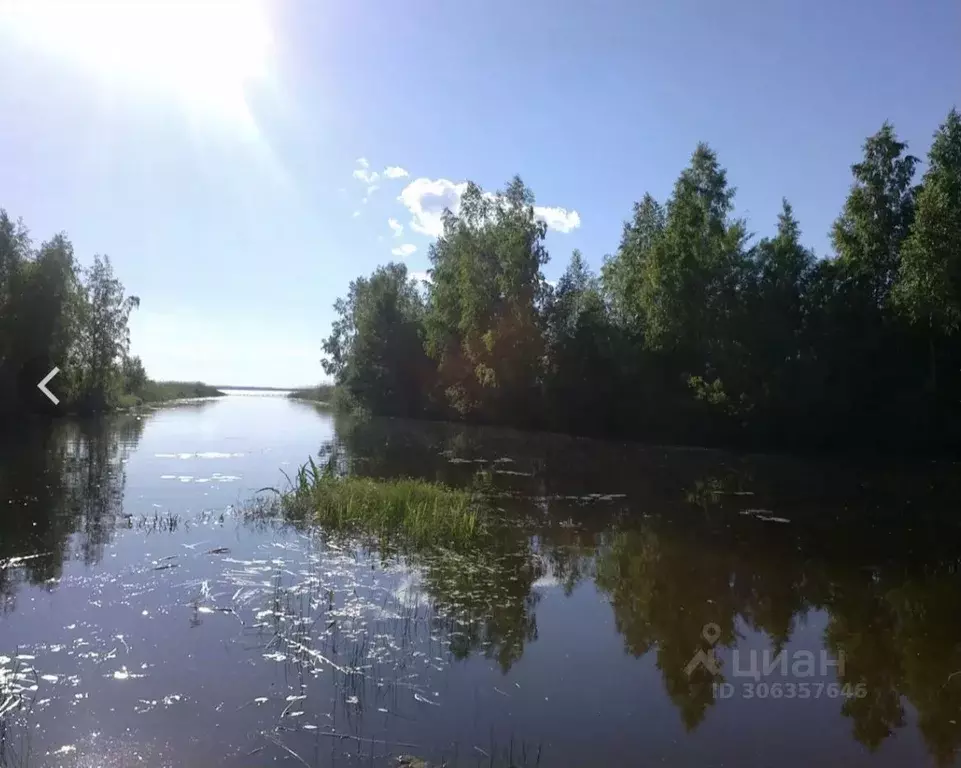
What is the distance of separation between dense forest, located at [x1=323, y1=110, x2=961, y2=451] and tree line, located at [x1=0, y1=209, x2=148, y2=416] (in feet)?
83.4

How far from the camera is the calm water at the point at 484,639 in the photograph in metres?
6.14

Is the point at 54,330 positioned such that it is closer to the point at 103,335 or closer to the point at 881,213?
the point at 103,335

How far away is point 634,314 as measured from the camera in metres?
44.1

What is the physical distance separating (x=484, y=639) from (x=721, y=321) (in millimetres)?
32670

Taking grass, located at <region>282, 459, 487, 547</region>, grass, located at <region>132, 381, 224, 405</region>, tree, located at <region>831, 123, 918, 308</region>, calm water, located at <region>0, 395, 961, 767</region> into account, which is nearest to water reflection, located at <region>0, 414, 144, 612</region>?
calm water, located at <region>0, 395, 961, 767</region>

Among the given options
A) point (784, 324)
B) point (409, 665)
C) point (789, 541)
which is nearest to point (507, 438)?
point (784, 324)

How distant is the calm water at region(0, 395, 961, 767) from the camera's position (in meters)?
6.14

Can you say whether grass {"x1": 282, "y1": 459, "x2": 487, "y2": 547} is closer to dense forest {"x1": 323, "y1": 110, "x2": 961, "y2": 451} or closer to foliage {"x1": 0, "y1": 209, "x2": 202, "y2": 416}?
dense forest {"x1": 323, "y1": 110, "x2": 961, "y2": 451}

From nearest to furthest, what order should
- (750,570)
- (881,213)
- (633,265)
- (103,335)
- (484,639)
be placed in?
(484,639), (750,570), (881,213), (633,265), (103,335)

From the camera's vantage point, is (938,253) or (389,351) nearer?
(938,253)

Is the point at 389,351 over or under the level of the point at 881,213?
under

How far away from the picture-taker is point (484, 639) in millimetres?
8594

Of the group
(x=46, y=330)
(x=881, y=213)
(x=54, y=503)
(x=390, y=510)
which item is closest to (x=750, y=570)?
(x=390, y=510)

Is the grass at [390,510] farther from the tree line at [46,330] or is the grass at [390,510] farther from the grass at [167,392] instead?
the grass at [167,392]
